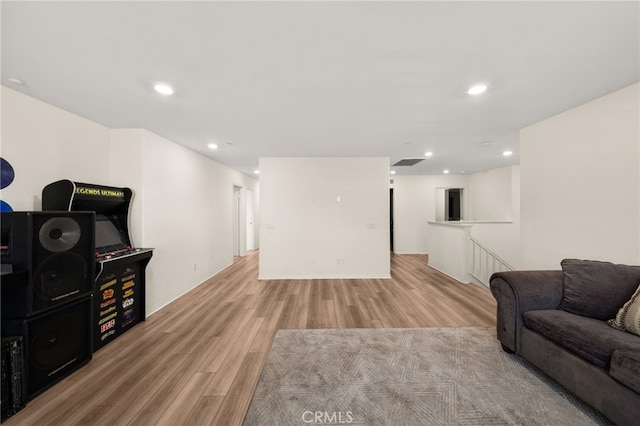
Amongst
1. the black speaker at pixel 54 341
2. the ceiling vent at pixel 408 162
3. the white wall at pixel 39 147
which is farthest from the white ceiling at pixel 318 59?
the ceiling vent at pixel 408 162

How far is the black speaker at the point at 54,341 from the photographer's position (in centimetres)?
170

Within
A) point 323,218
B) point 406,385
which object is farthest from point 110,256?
point 323,218

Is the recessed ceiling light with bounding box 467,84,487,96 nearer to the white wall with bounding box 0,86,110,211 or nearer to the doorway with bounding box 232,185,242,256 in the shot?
the white wall with bounding box 0,86,110,211

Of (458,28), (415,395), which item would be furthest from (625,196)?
(415,395)

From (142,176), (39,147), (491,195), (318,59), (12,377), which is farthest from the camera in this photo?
(491,195)

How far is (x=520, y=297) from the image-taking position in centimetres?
209

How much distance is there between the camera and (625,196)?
2266 mm

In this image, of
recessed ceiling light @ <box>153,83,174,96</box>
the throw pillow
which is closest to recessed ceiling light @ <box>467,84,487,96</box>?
the throw pillow

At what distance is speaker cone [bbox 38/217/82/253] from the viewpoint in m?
1.84

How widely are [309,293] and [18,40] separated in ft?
13.0

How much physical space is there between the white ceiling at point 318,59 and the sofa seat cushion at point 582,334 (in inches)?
79.2

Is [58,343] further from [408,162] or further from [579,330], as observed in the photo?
[408,162]

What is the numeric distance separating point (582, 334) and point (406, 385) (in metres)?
1.31

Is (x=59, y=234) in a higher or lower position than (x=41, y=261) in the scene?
higher
